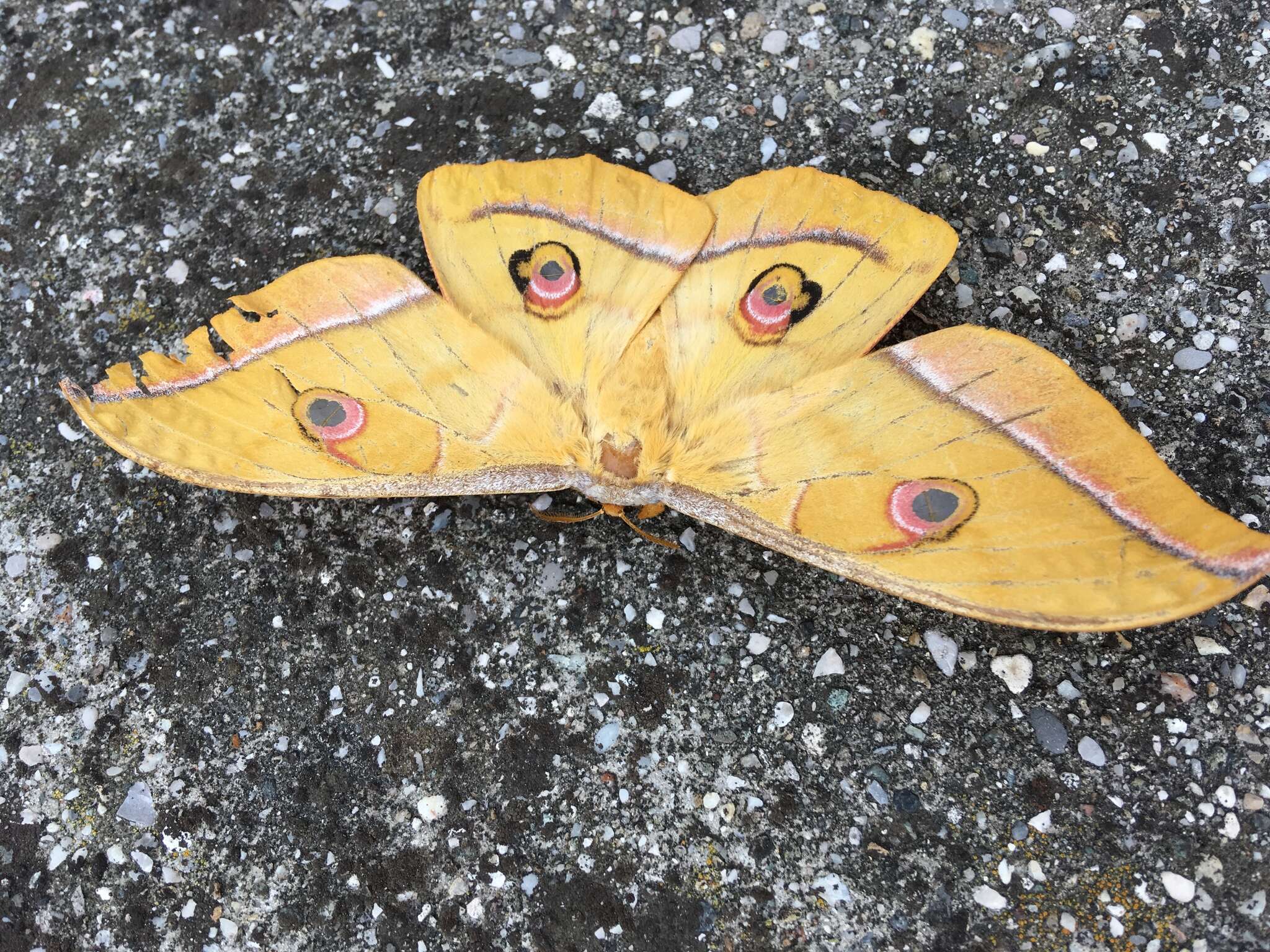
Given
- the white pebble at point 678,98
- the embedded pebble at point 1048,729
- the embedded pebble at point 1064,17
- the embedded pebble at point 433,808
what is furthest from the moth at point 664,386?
the embedded pebble at point 1064,17

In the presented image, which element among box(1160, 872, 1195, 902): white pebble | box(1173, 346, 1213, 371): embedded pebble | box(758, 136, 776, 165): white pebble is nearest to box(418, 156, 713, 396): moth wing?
box(758, 136, 776, 165): white pebble

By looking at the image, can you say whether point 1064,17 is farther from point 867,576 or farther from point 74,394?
point 74,394

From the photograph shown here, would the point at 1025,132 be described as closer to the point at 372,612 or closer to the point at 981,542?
the point at 981,542

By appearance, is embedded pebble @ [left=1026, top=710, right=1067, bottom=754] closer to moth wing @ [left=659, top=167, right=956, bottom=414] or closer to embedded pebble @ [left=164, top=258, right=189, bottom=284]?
moth wing @ [left=659, top=167, right=956, bottom=414]

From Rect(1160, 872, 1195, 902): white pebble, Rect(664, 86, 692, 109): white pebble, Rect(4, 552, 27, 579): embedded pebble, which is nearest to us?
Rect(1160, 872, 1195, 902): white pebble

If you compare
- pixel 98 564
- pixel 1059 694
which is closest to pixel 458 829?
pixel 98 564

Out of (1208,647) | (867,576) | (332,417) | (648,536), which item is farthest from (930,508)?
(332,417)
